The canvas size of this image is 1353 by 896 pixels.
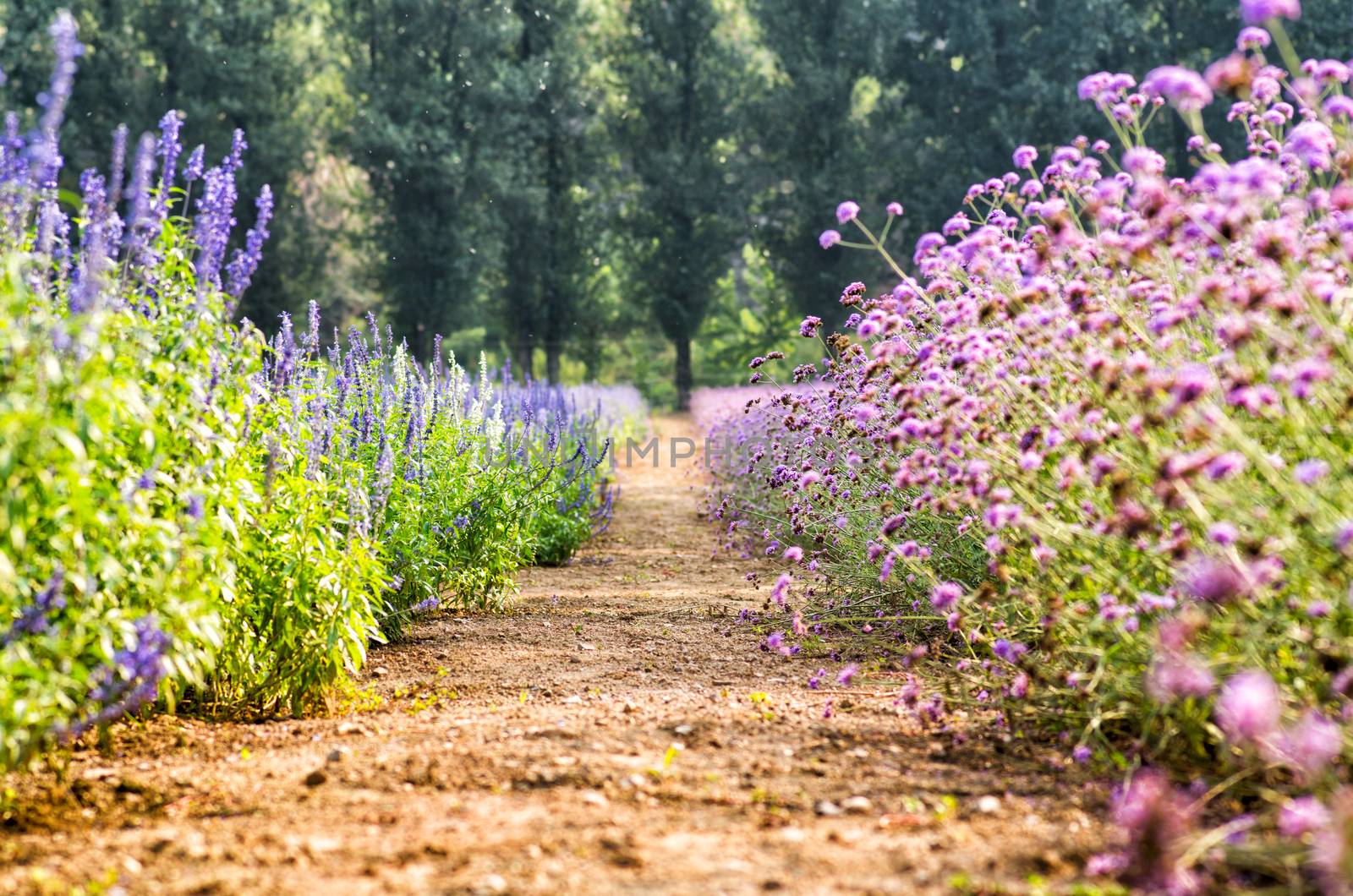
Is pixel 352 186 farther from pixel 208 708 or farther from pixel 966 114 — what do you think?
pixel 208 708

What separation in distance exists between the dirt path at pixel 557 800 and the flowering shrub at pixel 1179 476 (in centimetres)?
27

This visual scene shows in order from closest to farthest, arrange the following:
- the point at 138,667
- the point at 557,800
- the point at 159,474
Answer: the point at 138,667 → the point at 557,800 → the point at 159,474

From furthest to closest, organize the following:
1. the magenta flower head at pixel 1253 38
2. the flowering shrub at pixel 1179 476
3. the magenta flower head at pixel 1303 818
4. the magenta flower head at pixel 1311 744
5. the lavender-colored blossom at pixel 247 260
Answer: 1. the lavender-colored blossom at pixel 247 260
2. the magenta flower head at pixel 1253 38
3. the flowering shrub at pixel 1179 476
4. the magenta flower head at pixel 1303 818
5. the magenta flower head at pixel 1311 744

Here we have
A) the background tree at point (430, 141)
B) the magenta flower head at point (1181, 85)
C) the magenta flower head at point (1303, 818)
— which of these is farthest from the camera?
the background tree at point (430, 141)

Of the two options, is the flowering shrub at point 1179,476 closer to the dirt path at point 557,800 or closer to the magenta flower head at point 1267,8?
the magenta flower head at point 1267,8

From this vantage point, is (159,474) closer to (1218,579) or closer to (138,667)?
(138,667)

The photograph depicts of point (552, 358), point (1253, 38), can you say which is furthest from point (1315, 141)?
point (552, 358)

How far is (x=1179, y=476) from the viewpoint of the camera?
207 centimetres

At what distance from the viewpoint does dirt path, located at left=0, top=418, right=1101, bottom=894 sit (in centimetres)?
234

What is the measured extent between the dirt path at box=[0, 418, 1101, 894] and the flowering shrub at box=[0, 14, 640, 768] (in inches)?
9.2

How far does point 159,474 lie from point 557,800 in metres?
1.31

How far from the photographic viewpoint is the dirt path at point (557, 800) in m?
2.34

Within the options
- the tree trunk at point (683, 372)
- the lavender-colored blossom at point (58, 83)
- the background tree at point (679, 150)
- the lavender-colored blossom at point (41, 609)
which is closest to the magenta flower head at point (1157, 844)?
the lavender-colored blossom at point (41, 609)

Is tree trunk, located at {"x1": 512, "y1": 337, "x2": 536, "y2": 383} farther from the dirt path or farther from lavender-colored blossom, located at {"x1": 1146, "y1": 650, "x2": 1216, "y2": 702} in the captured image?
lavender-colored blossom, located at {"x1": 1146, "y1": 650, "x2": 1216, "y2": 702}
